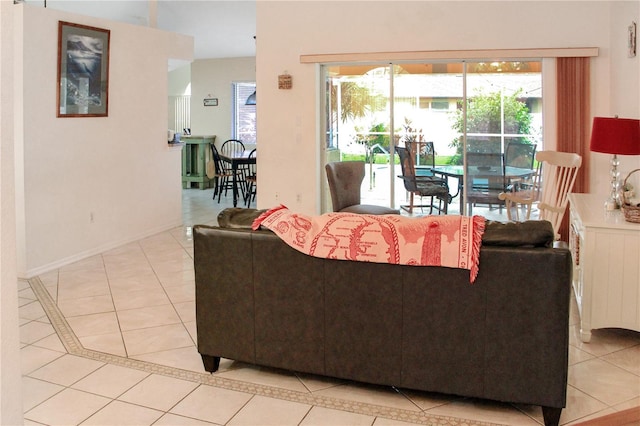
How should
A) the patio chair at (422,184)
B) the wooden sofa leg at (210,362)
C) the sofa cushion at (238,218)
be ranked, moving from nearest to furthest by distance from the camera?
the sofa cushion at (238,218) < the wooden sofa leg at (210,362) < the patio chair at (422,184)

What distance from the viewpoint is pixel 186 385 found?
3033 mm

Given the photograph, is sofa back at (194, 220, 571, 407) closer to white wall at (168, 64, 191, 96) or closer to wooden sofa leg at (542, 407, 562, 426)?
wooden sofa leg at (542, 407, 562, 426)

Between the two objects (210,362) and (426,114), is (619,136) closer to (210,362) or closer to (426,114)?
(210,362)

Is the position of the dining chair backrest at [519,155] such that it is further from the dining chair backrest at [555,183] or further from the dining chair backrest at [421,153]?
the dining chair backrest at [421,153]

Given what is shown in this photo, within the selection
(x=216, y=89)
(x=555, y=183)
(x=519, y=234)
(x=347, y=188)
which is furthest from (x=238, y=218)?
(x=216, y=89)

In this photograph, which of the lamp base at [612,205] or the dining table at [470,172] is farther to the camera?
the dining table at [470,172]

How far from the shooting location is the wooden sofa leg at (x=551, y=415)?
256cm

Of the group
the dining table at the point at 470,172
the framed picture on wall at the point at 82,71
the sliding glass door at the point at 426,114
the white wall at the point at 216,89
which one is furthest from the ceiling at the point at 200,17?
the dining table at the point at 470,172

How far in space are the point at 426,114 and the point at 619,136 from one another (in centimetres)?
323

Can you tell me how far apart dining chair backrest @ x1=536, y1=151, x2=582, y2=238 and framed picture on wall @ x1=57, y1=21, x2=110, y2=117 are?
14.6ft

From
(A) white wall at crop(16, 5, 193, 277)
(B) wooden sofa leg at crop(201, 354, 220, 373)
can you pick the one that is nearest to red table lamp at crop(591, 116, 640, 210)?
(B) wooden sofa leg at crop(201, 354, 220, 373)

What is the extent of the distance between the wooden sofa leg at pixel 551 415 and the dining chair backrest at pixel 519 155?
450cm

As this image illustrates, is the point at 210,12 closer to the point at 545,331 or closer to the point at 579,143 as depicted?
the point at 579,143

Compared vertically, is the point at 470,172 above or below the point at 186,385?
above
